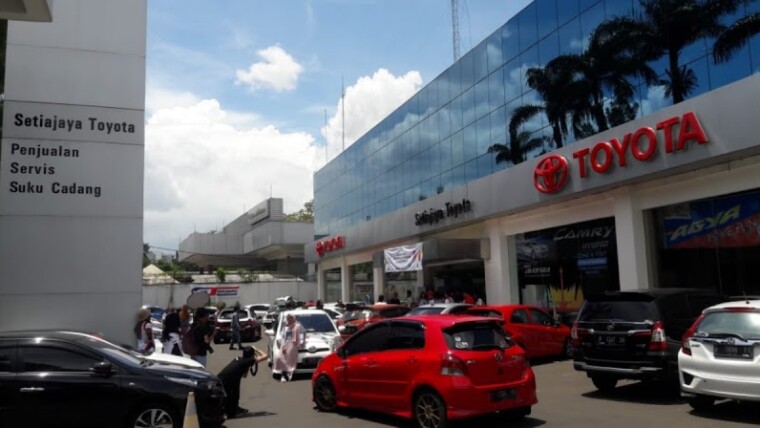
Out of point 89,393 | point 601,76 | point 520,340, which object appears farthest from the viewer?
point 601,76

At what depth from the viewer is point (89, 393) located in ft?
27.2

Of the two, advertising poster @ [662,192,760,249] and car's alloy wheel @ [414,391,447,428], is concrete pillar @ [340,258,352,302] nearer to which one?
advertising poster @ [662,192,760,249]

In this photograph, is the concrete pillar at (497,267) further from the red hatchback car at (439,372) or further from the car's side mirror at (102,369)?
the car's side mirror at (102,369)

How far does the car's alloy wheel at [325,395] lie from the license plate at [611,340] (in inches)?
181

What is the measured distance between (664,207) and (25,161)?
1558 cm

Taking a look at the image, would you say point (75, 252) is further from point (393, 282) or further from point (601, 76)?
point (393, 282)

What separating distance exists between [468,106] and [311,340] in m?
15.3

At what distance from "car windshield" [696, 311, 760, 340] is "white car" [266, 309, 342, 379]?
889cm

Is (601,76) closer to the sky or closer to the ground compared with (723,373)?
closer to the sky

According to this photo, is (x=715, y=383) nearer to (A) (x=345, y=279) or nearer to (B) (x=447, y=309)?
(B) (x=447, y=309)

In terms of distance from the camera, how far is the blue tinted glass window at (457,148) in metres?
28.4

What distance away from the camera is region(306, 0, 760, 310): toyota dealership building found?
15422 millimetres

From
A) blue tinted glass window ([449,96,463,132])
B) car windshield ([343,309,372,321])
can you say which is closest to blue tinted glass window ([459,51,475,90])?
blue tinted glass window ([449,96,463,132])

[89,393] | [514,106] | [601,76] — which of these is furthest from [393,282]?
[89,393]
